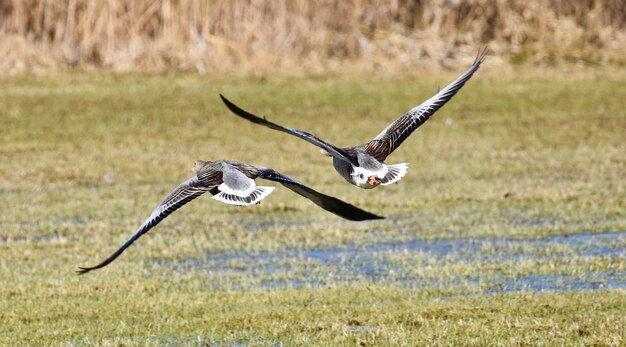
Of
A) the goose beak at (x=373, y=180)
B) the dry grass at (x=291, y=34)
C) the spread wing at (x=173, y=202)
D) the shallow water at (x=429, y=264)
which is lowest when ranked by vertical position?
the shallow water at (x=429, y=264)

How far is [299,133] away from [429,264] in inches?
186

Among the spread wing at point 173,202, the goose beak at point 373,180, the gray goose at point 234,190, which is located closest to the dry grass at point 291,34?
the gray goose at point 234,190

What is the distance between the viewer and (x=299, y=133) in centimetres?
757

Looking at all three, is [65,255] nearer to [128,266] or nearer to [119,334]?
[128,266]

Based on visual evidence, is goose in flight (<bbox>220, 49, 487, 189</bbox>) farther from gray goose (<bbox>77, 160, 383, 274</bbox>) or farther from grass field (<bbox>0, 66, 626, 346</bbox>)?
grass field (<bbox>0, 66, 626, 346</bbox>)

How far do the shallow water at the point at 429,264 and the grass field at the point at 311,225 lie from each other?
4 cm

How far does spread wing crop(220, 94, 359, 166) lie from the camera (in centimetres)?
720

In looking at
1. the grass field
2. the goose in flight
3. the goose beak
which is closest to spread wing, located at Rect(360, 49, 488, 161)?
the goose in flight

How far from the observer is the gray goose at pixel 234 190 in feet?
27.2

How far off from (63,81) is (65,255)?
48.8 ft

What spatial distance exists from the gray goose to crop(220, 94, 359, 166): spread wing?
32cm

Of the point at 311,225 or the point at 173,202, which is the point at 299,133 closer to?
the point at 173,202

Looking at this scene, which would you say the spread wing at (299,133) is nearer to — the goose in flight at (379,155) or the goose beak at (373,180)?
the goose in flight at (379,155)

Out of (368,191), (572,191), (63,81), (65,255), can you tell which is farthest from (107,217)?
(63,81)
